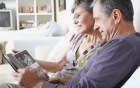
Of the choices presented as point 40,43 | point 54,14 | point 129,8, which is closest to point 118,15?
point 129,8

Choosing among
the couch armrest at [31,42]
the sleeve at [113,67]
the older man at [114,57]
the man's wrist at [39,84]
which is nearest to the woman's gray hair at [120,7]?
the older man at [114,57]

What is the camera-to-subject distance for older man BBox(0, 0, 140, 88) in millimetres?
842

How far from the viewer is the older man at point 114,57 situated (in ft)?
2.76

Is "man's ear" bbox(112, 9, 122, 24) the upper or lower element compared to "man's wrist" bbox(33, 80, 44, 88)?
upper

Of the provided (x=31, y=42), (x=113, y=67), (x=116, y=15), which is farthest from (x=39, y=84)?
(x=31, y=42)

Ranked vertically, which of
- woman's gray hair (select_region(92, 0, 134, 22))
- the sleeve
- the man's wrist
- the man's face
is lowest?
the man's wrist

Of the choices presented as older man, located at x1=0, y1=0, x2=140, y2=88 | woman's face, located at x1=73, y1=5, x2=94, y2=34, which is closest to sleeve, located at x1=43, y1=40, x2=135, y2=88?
older man, located at x1=0, y1=0, x2=140, y2=88

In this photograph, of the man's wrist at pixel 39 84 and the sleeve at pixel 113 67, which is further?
the man's wrist at pixel 39 84

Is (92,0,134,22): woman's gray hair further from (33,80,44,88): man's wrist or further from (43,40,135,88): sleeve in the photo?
(33,80,44,88): man's wrist

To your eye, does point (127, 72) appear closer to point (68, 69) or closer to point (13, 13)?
point (68, 69)

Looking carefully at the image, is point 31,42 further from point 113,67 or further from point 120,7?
point 113,67

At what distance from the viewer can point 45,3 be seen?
17.9 feet

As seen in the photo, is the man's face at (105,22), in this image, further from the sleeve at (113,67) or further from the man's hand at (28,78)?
the man's hand at (28,78)

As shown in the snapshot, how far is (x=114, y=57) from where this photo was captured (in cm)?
84
